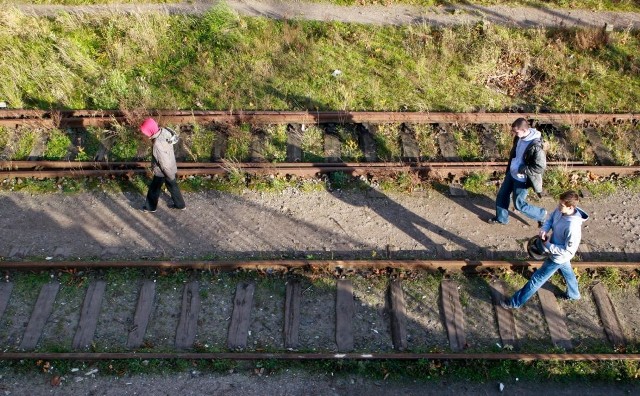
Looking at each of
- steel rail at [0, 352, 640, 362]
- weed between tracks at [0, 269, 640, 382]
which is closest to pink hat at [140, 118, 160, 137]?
weed between tracks at [0, 269, 640, 382]

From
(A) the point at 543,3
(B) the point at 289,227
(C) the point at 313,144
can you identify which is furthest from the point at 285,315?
(A) the point at 543,3

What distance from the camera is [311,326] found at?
8438mm

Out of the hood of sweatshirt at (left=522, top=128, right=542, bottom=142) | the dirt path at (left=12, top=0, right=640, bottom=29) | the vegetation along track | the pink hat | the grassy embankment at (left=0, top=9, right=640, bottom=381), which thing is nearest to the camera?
the hood of sweatshirt at (left=522, top=128, right=542, bottom=142)

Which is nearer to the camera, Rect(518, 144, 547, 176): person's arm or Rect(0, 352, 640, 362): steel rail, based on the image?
Rect(0, 352, 640, 362): steel rail

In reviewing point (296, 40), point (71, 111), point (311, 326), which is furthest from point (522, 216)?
point (71, 111)

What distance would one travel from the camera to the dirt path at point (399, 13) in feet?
44.1

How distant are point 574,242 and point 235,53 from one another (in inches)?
313

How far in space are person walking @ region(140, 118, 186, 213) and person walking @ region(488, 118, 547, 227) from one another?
5215 millimetres

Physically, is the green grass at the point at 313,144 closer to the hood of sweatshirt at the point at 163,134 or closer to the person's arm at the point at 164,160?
the person's arm at the point at 164,160

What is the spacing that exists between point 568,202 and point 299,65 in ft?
22.0

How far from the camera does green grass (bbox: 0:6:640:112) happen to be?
11.5 metres

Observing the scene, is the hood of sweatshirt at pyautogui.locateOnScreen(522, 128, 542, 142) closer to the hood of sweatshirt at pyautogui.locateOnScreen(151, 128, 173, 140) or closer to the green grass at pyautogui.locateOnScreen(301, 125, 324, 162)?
the green grass at pyautogui.locateOnScreen(301, 125, 324, 162)

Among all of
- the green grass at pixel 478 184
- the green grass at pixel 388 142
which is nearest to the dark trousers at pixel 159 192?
the green grass at pixel 388 142

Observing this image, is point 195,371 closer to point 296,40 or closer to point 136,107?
point 136,107
